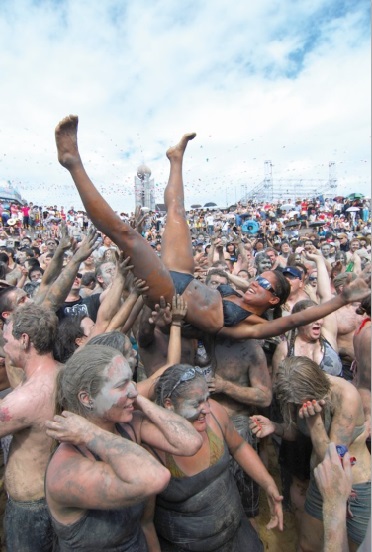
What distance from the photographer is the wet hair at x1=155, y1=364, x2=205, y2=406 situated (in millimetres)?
1937

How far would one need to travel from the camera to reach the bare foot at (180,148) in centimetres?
347

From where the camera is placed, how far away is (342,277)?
4590mm

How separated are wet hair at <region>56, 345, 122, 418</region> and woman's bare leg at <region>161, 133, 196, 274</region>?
1.64m

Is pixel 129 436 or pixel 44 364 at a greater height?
pixel 44 364

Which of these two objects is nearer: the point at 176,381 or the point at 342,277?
the point at 176,381

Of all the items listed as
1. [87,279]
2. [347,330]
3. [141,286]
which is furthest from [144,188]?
[141,286]

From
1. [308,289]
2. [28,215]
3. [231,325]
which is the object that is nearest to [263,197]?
[28,215]

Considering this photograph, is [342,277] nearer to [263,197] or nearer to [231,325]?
[231,325]

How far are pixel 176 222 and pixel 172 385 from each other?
5.79 ft

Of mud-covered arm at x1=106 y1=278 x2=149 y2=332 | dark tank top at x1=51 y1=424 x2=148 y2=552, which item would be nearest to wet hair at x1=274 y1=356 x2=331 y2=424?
dark tank top at x1=51 y1=424 x2=148 y2=552

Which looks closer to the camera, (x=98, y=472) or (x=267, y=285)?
(x=98, y=472)

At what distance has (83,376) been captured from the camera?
161cm

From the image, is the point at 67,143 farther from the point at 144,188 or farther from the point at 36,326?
Result: the point at 144,188

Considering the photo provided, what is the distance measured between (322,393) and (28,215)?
21.6 m
